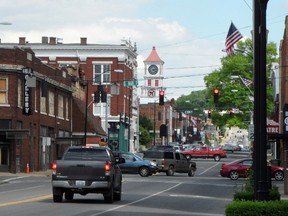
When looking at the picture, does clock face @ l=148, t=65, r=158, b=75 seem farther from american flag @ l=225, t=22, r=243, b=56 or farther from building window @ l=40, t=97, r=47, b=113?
american flag @ l=225, t=22, r=243, b=56

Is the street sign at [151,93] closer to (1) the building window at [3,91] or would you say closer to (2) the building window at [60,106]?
(2) the building window at [60,106]

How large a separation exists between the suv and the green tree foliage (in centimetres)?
4817

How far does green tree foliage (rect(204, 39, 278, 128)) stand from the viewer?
373ft

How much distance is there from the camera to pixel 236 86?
11400 centimetres

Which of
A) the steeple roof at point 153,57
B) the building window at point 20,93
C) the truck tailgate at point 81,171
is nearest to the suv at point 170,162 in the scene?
the building window at point 20,93

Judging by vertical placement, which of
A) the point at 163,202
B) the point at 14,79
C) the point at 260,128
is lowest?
the point at 163,202

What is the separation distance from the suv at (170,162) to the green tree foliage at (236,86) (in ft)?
158

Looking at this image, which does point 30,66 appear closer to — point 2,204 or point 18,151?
point 18,151

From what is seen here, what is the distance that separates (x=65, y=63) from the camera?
358ft

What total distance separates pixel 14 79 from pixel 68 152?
36.3m

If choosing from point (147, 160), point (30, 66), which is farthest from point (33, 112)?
point (147, 160)

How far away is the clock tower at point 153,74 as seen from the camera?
526 ft

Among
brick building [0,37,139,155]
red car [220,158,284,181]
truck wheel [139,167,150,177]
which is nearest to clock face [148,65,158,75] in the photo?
brick building [0,37,139,155]

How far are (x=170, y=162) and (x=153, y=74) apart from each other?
10444 centimetres
